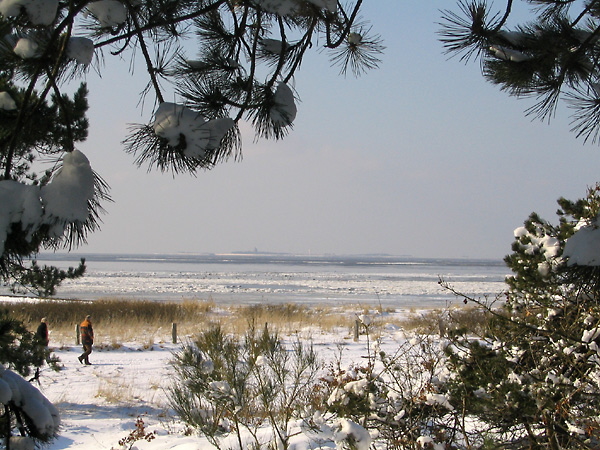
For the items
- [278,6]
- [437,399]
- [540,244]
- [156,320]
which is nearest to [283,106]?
[278,6]

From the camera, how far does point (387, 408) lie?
189 inches

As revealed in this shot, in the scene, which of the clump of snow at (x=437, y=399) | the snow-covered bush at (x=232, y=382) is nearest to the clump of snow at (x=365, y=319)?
the snow-covered bush at (x=232, y=382)

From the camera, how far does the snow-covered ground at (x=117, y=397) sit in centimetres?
735

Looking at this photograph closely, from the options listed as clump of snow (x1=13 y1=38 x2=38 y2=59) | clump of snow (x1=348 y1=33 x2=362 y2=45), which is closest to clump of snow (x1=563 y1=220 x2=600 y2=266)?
clump of snow (x1=13 y1=38 x2=38 y2=59)

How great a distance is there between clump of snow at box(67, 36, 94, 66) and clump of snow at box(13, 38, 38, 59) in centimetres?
13

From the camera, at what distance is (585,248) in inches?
68.9

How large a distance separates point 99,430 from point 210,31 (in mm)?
6914

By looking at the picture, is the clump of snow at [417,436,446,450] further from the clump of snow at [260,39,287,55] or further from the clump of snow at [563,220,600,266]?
the clump of snow at [260,39,287,55]

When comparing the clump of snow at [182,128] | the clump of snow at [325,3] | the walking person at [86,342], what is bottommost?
the walking person at [86,342]

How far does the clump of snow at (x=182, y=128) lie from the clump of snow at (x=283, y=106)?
2.15 feet

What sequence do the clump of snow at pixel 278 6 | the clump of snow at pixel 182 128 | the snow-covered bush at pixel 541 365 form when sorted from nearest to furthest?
the clump of snow at pixel 182 128 < the clump of snow at pixel 278 6 < the snow-covered bush at pixel 541 365

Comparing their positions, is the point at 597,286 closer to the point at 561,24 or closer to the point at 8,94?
the point at 561,24

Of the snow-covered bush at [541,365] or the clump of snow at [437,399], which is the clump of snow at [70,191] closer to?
the snow-covered bush at [541,365]

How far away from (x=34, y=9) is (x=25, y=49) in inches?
11.6
